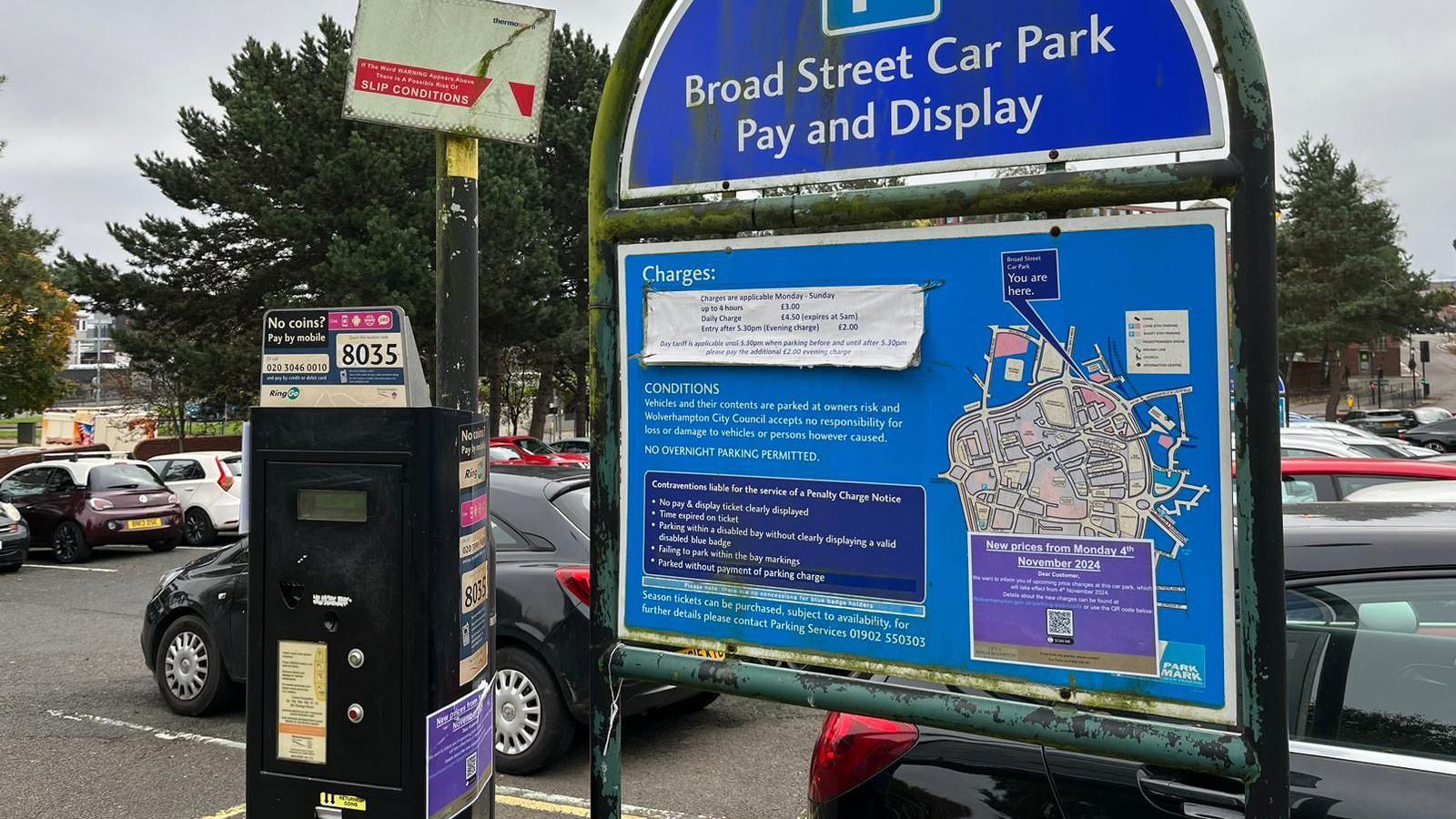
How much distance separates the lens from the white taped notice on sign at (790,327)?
2240 mm

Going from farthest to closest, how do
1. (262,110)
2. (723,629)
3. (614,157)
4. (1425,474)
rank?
1. (262,110)
2. (1425,474)
3. (614,157)
4. (723,629)

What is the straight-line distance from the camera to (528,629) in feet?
18.8

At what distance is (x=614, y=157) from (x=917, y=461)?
103 centimetres

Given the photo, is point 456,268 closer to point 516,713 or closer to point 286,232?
point 516,713

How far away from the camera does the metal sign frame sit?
1967 millimetres

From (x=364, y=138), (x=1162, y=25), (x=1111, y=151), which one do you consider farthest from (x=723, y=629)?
(x=364, y=138)

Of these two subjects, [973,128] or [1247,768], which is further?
[973,128]

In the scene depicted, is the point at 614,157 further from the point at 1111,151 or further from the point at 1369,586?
the point at 1369,586

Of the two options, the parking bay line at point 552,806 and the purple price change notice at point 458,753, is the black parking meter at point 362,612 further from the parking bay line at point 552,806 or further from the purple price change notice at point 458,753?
the parking bay line at point 552,806

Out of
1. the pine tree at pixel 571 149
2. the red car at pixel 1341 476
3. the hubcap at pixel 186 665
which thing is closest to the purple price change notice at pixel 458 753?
the hubcap at pixel 186 665

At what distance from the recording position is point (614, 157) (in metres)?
2.62

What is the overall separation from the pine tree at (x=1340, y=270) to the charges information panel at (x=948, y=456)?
49671 mm

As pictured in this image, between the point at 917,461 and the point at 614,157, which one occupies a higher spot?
the point at 614,157

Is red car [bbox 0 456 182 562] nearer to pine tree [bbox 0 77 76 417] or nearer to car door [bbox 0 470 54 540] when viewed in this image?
car door [bbox 0 470 54 540]
